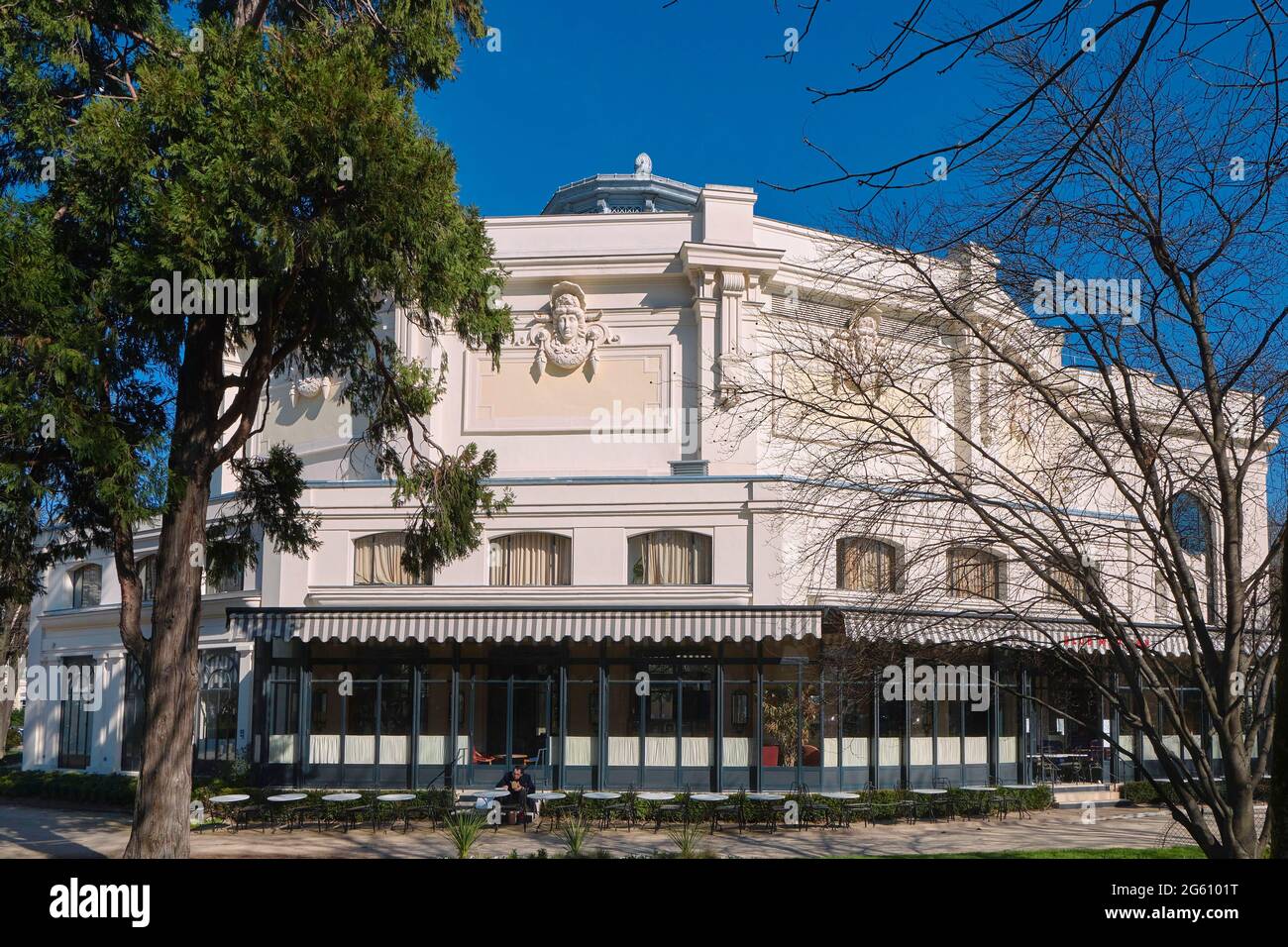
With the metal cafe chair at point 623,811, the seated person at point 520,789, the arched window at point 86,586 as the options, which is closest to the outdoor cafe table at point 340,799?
the seated person at point 520,789

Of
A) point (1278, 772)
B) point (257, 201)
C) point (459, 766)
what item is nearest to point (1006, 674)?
point (459, 766)

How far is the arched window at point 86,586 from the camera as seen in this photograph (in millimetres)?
35906

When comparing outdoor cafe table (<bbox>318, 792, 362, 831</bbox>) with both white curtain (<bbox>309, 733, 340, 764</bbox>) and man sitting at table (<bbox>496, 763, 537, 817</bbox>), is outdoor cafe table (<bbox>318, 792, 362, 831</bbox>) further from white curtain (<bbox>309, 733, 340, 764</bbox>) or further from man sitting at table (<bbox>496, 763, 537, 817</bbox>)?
white curtain (<bbox>309, 733, 340, 764</bbox>)

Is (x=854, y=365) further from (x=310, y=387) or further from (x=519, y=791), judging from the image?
(x=310, y=387)

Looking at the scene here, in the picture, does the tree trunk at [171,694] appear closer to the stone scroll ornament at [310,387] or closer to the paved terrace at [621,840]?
the paved terrace at [621,840]

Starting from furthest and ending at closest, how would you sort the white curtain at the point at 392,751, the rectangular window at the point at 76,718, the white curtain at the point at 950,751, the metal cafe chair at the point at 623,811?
the rectangular window at the point at 76,718
the white curtain at the point at 950,751
the white curtain at the point at 392,751
the metal cafe chair at the point at 623,811

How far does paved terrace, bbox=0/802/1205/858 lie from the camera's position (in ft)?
62.3

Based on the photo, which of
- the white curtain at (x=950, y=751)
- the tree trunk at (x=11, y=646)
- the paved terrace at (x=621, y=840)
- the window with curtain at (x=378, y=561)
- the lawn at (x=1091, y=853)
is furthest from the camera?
the tree trunk at (x=11, y=646)

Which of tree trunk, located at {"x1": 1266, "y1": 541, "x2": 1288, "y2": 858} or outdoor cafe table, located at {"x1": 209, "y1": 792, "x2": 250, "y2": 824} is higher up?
tree trunk, located at {"x1": 1266, "y1": 541, "x2": 1288, "y2": 858}

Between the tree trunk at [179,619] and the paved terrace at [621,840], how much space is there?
8.07ft

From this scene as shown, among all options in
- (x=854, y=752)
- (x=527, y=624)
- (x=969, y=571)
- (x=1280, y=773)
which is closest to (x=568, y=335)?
(x=527, y=624)

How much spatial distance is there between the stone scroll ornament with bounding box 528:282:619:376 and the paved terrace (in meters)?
14.1

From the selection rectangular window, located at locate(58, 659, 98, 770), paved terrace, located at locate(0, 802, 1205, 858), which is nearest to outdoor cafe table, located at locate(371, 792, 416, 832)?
paved terrace, located at locate(0, 802, 1205, 858)

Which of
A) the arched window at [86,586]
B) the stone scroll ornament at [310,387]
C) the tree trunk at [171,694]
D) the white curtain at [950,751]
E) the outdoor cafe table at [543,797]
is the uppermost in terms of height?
the stone scroll ornament at [310,387]
